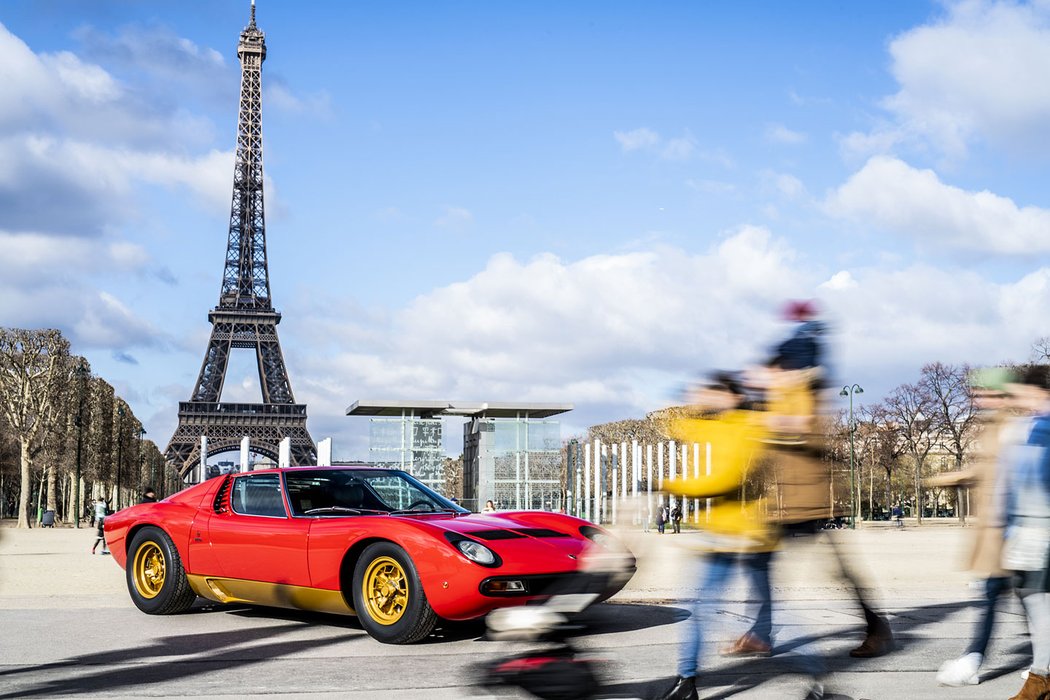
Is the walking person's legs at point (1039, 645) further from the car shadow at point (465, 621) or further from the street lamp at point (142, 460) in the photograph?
the street lamp at point (142, 460)

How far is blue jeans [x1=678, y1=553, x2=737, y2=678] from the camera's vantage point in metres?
4.89

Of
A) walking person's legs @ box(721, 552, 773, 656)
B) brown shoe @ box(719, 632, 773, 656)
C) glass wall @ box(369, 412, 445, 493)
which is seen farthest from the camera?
glass wall @ box(369, 412, 445, 493)

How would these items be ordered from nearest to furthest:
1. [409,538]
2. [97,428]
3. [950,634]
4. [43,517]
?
[409,538], [950,634], [43,517], [97,428]

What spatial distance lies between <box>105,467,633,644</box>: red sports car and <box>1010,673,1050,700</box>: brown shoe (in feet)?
6.53

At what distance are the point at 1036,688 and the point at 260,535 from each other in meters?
5.11

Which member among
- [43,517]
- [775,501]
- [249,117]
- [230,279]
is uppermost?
[249,117]

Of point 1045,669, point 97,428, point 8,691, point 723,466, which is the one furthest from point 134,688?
point 97,428

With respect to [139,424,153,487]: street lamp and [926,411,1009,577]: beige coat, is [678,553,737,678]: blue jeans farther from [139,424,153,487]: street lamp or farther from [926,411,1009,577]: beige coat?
[139,424,153,487]: street lamp

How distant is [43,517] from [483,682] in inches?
1945

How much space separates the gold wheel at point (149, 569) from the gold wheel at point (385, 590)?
249 cm

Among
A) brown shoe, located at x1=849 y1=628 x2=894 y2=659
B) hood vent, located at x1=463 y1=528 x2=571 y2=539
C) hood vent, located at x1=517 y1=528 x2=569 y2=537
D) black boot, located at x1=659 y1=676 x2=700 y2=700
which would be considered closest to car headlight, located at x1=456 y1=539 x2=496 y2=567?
hood vent, located at x1=463 y1=528 x2=571 y2=539

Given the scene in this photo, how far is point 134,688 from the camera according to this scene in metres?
5.65

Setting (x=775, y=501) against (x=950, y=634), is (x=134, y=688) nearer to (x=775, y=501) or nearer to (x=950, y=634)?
(x=775, y=501)

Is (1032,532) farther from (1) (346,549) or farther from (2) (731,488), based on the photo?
(1) (346,549)
